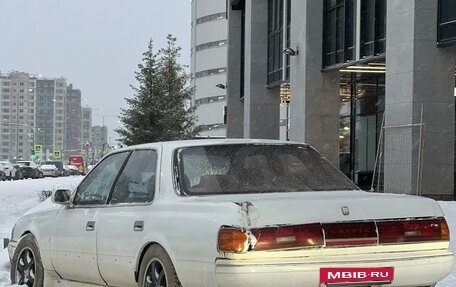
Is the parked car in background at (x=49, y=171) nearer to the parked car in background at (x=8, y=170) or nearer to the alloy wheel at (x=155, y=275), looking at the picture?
the parked car in background at (x=8, y=170)

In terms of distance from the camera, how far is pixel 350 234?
5062 mm

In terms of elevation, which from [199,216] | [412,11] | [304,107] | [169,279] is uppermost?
[412,11]

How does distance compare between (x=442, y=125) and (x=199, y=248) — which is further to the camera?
(x=442, y=125)

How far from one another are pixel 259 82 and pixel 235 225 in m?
34.6

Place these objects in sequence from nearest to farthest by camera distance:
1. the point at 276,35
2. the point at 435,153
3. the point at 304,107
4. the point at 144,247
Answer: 1. the point at 144,247
2. the point at 435,153
3. the point at 304,107
4. the point at 276,35

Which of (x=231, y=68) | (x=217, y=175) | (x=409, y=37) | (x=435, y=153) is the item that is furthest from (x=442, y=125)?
(x=231, y=68)

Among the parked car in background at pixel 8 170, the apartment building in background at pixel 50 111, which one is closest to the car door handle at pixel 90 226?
the parked car in background at pixel 8 170

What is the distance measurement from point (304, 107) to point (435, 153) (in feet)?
32.1

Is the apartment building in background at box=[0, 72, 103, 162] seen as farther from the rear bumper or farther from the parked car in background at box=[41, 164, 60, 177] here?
the rear bumper

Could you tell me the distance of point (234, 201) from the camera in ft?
17.0

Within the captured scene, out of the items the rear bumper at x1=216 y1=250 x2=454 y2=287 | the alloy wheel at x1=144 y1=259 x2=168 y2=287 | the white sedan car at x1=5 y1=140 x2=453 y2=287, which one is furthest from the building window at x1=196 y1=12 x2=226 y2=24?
the rear bumper at x1=216 y1=250 x2=454 y2=287

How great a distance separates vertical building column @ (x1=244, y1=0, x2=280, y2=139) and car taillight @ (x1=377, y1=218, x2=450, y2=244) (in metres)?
33.9

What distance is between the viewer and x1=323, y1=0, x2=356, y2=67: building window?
27.9 metres

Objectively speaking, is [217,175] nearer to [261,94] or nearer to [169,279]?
[169,279]
